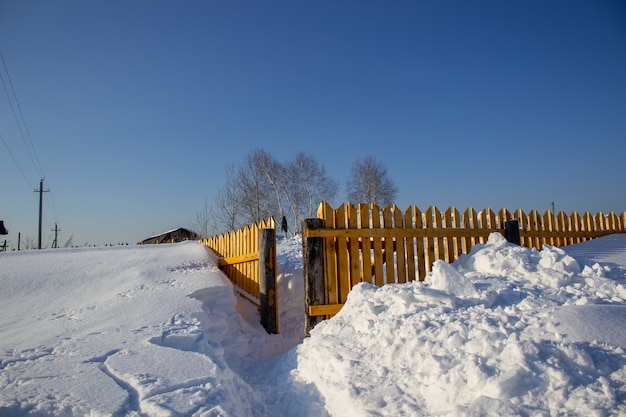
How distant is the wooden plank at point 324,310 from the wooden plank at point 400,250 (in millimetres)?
1164

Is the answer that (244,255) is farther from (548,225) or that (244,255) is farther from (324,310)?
(548,225)

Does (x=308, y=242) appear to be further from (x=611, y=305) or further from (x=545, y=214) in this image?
(x=545, y=214)

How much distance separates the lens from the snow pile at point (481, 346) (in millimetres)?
2523

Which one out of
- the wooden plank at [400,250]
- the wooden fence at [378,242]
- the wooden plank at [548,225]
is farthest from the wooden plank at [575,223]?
the wooden plank at [400,250]

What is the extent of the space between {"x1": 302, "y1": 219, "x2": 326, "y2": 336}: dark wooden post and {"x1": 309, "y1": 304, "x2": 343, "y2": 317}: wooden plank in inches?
2.4

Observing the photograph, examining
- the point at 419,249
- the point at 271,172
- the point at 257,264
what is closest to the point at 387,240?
the point at 419,249

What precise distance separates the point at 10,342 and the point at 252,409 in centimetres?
256

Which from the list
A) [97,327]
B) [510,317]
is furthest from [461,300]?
[97,327]

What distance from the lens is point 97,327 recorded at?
4129mm

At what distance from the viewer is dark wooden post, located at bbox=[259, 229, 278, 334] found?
19.8ft

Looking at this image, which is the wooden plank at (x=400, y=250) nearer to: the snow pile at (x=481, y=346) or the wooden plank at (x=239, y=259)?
the snow pile at (x=481, y=346)

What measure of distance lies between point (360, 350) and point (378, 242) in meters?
2.28

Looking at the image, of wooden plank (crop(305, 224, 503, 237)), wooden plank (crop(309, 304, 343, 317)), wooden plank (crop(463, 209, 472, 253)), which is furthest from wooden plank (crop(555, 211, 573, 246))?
wooden plank (crop(309, 304, 343, 317))

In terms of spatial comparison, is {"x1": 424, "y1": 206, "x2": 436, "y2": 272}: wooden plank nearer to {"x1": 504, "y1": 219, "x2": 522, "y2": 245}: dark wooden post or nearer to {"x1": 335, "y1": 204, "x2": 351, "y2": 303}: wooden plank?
{"x1": 335, "y1": 204, "x2": 351, "y2": 303}: wooden plank
